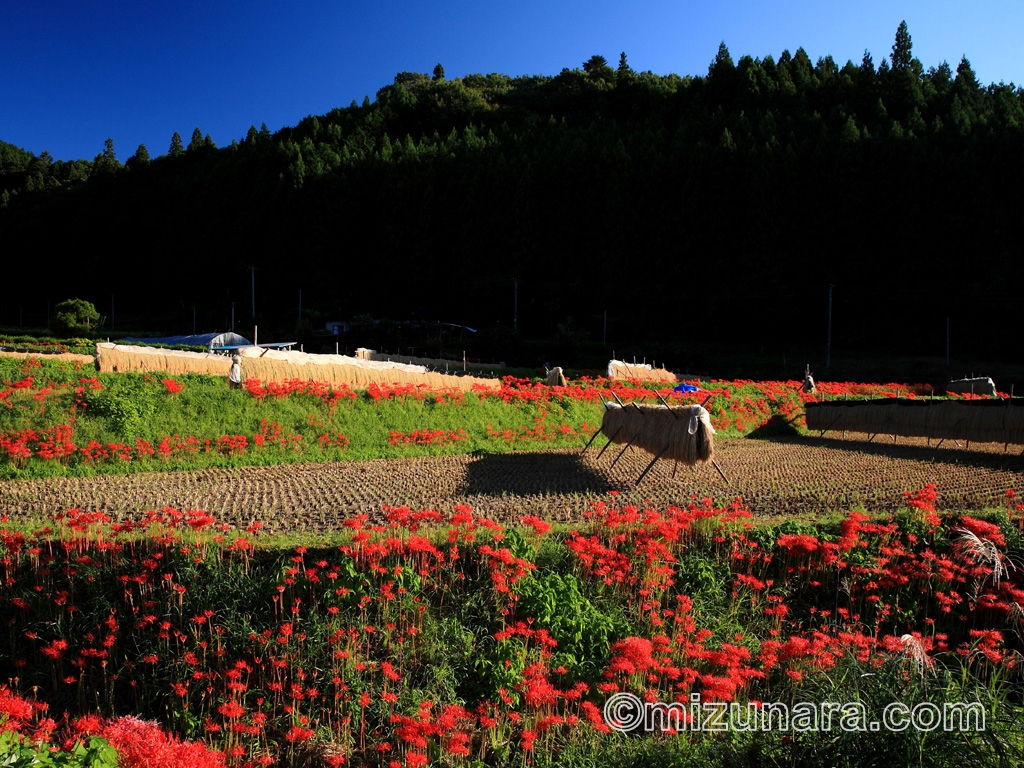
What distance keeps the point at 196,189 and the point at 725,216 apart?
222ft

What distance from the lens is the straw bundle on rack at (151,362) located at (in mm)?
16266

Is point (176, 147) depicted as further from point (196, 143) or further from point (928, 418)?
point (928, 418)

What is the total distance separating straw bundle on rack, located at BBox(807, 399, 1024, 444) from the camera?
1661 centimetres

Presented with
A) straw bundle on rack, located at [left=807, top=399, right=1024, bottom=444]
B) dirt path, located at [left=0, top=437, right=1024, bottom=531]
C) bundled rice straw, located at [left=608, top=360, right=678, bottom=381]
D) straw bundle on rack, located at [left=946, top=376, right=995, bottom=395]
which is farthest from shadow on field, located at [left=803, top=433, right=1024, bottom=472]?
straw bundle on rack, located at [left=946, top=376, right=995, bottom=395]

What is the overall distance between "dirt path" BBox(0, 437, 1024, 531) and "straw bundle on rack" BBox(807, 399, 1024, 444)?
49.6 inches

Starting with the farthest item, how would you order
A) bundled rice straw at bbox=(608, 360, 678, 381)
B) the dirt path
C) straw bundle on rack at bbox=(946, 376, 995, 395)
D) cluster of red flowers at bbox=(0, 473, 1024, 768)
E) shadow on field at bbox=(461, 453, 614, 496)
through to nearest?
bundled rice straw at bbox=(608, 360, 678, 381) → straw bundle on rack at bbox=(946, 376, 995, 395) → shadow on field at bbox=(461, 453, 614, 496) → the dirt path → cluster of red flowers at bbox=(0, 473, 1024, 768)

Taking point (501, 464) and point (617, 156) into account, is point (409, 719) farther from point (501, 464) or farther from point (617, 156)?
point (617, 156)

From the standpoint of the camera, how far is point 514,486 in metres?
11.6

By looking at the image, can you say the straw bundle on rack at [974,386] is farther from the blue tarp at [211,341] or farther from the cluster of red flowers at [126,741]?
the blue tarp at [211,341]

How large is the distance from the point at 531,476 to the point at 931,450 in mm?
11418

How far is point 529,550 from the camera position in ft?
21.5

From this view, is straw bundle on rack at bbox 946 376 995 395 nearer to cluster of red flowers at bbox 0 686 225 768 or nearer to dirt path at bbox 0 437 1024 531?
dirt path at bbox 0 437 1024 531

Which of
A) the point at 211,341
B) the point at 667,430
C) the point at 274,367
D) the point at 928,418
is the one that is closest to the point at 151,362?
the point at 274,367

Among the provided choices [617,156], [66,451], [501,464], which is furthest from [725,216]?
A: [66,451]
